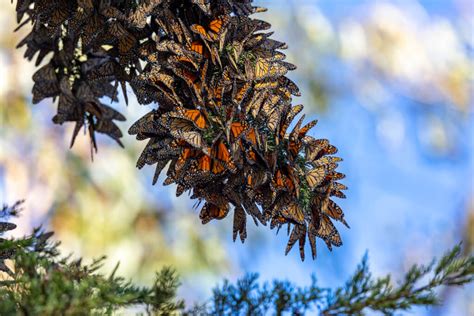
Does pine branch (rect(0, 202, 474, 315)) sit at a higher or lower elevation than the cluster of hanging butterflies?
lower

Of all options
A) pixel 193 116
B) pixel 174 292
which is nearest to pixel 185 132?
pixel 193 116

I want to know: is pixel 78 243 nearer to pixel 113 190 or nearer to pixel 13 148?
pixel 113 190

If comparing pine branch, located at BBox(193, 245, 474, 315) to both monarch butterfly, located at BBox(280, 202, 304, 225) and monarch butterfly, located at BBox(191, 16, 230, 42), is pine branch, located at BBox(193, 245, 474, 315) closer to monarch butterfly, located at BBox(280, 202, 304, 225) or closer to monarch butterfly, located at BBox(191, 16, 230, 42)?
monarch butterfly, located at BBox(280, 202, 304, 225)

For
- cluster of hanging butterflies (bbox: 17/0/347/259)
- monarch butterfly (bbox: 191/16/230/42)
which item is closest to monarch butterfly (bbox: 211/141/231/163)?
cluster of hanging butterflies (bbox: 17/0/347/259)

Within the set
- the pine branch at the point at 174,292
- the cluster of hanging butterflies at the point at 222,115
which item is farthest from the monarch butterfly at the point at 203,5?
the pine branch at the point at 174,292

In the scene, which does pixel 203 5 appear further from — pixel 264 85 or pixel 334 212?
pixel 334 212

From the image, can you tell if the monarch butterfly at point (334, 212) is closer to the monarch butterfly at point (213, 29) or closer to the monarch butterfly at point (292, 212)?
the monarch butterfly at point (292, 212)

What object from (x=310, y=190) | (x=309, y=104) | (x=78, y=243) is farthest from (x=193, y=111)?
(x=309, y=104)

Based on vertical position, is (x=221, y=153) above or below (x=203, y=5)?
below
